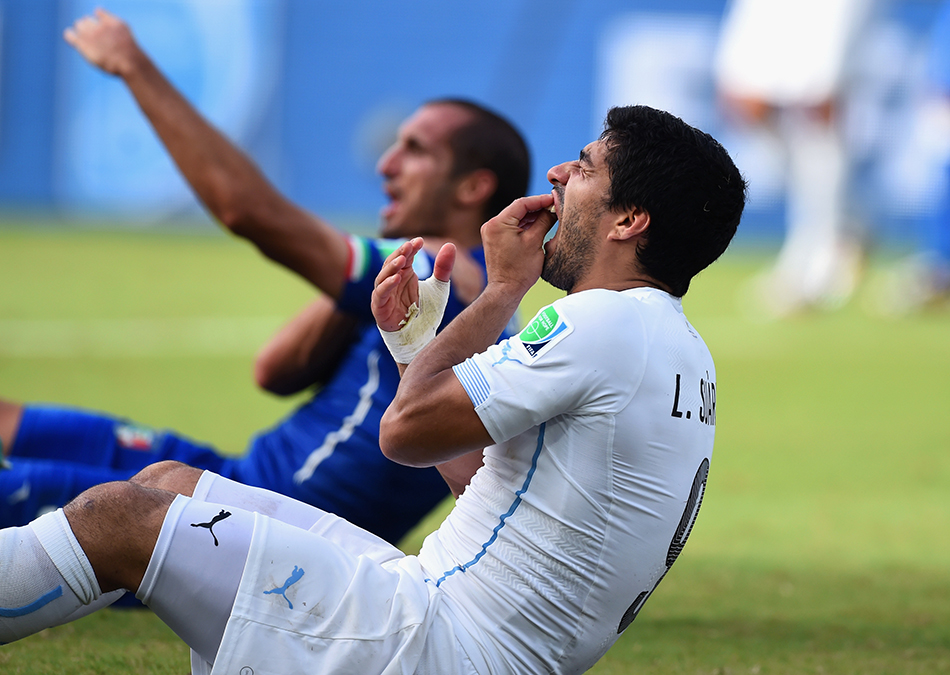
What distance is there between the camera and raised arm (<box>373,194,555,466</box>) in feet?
6.68

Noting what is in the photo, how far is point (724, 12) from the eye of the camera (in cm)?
1691

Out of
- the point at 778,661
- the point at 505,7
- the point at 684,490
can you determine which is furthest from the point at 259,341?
the point at 505,7

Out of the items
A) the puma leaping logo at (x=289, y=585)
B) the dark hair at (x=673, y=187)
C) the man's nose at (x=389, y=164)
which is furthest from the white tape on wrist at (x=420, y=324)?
the man's nose at (x=389, y=164)

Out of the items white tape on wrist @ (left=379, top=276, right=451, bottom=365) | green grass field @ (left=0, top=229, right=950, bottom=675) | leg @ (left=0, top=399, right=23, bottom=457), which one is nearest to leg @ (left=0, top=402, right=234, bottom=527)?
leg @ (left=0, top=399, right=23, bottom=457)

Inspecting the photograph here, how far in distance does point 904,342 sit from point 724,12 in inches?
311

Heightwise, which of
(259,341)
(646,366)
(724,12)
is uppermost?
(646,366)

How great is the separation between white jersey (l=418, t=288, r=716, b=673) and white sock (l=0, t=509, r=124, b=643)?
25.0 inches

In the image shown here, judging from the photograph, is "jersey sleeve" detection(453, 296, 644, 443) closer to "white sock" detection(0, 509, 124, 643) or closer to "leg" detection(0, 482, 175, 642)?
"leg" detection(0, 482, 175, 642)

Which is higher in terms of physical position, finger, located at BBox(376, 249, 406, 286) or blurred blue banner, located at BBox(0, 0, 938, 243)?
finger, located at BBox(376, 249, 406, 286)

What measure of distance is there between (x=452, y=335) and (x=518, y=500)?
0.33 meters

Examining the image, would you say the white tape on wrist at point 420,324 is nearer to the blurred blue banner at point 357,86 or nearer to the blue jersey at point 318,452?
the blue jersey at point 318,452

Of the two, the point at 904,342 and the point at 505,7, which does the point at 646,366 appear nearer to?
the point at 904,342

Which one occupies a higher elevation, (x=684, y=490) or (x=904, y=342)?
→ (x=684, y=490)

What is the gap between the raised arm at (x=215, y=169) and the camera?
139 inches
